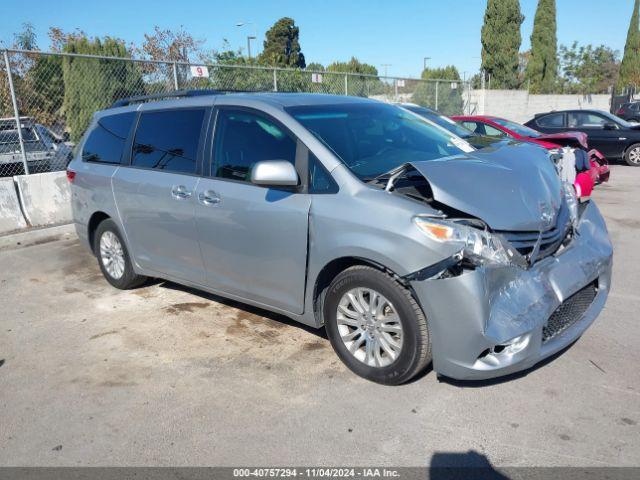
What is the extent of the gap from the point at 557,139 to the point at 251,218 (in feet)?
24.6

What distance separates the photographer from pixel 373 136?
4.07m

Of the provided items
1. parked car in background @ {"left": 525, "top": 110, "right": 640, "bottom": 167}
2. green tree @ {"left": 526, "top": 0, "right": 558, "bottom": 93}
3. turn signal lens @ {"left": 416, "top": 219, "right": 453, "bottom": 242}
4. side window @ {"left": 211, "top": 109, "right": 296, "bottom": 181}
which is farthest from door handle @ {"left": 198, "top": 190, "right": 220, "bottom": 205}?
green tree @ {"left": 526, "top": 0, "right": 558, "bottom": 93}

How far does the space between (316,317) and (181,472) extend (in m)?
1.36

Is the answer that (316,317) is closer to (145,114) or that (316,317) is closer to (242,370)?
(242,370)

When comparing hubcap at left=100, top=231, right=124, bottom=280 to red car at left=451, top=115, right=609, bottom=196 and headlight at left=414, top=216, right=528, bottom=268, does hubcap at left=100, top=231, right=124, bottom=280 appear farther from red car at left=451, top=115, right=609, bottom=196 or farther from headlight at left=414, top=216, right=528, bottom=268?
red car at left=451, top=115, right=609, bottom=196

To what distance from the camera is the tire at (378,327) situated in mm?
3170

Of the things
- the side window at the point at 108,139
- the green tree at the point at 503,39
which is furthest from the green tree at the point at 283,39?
the side window at the point at 108,139

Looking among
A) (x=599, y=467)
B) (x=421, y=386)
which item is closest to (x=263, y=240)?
(x=421, y=386)

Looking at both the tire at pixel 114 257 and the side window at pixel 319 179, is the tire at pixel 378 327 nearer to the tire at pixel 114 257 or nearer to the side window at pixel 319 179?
the side window at pixel 319 179

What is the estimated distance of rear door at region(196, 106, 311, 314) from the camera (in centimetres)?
369

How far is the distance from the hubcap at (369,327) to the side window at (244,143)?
1046mm

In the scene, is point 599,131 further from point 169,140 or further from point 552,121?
point 169,140

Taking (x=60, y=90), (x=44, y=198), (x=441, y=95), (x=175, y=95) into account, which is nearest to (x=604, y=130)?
(x=441, y=95)

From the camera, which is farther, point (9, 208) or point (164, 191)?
point (9, 208)
